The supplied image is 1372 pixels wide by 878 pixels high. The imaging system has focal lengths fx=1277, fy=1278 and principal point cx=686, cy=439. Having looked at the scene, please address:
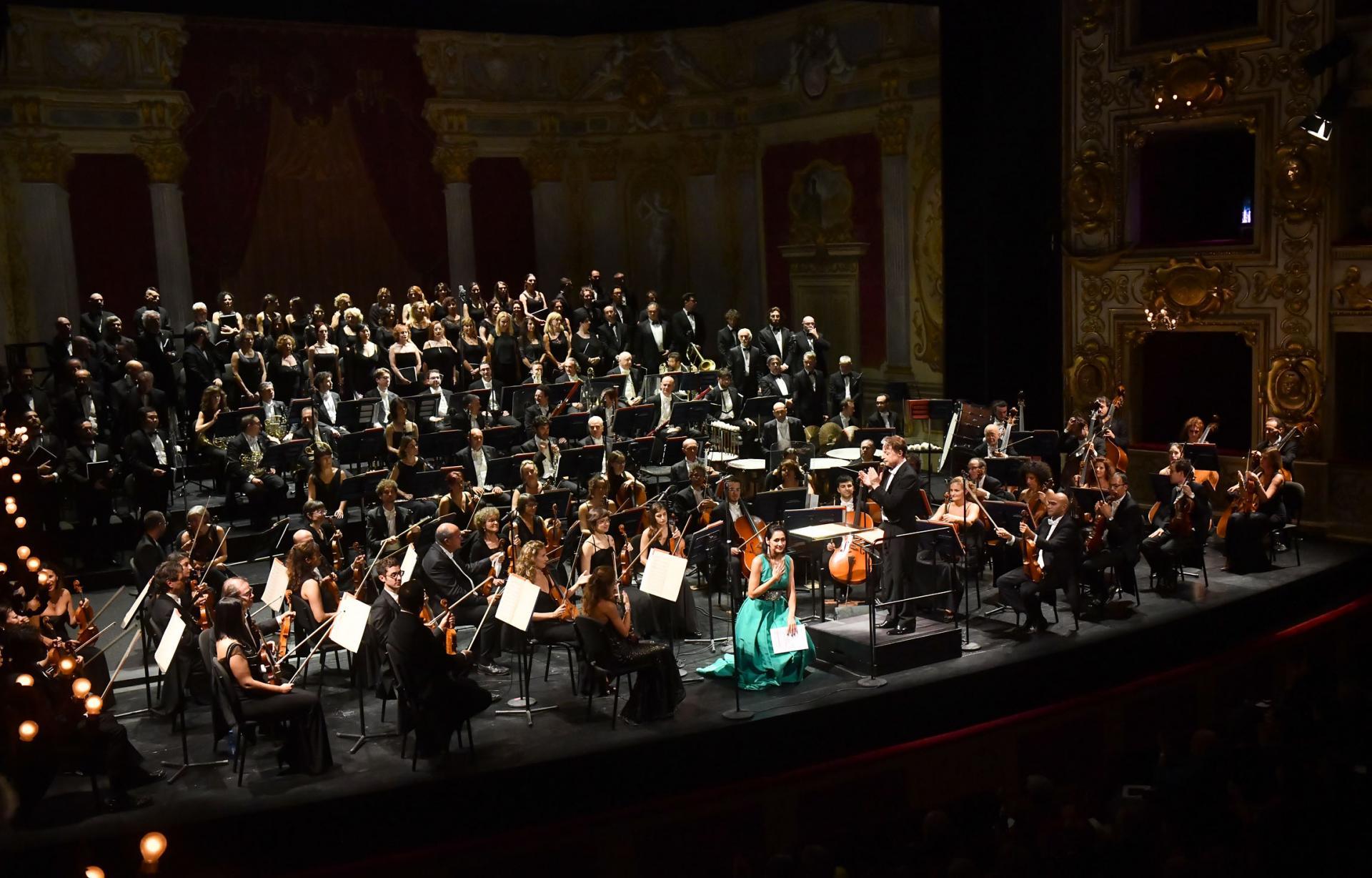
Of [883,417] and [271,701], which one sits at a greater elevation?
[883,417]

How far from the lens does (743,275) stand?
19938mm

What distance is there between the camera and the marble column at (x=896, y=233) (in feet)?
55.3

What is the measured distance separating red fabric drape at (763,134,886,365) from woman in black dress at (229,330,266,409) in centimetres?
834

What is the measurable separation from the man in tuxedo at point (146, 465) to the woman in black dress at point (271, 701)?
14.8 ft

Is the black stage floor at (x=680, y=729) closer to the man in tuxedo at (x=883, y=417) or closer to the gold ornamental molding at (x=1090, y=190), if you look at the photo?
the man in tuxedo at (x=883, y=417)

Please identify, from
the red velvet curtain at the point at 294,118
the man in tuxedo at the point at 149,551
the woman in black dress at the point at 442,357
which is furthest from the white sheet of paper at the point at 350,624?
the red velvet curtain at the point at 294,118

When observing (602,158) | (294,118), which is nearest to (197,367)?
(294,118)

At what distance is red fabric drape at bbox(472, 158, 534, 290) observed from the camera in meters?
19.7

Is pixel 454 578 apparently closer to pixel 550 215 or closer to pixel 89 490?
pixel 89 490

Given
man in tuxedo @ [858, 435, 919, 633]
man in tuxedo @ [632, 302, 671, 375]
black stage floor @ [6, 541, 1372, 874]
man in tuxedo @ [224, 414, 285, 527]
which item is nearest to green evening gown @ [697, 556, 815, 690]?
black stage floor @ [6, 541, 1372, 874]

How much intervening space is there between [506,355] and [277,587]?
6656 mm

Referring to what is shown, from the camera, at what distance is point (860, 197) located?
1772cm

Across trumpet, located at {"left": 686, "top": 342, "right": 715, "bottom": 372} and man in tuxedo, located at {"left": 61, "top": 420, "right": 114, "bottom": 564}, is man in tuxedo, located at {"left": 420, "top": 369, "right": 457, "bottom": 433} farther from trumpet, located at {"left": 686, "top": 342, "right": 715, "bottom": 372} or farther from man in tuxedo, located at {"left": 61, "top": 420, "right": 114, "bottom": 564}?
trumpet, located at {"left": 686, "top": 342, "right": 715, "bottom": 372}

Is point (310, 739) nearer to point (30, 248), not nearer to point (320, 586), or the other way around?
point (320, 586)
